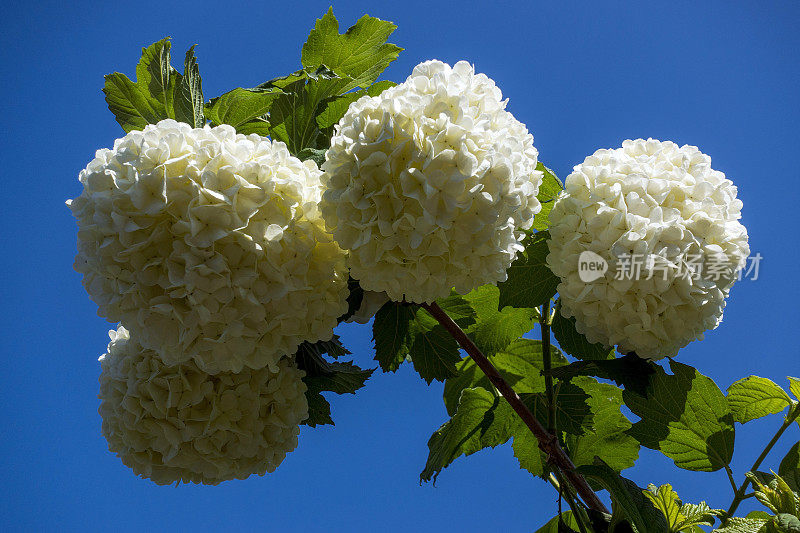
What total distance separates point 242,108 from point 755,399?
917 millimetres

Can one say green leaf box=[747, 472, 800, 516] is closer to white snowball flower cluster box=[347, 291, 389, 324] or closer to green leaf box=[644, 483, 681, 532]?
green leaf box=[644, 483, 681, 532]

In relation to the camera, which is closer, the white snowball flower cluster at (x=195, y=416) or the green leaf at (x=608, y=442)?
the white snowball flower cluster at (x=195, y=416)

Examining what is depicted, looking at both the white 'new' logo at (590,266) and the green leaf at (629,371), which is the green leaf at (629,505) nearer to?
the green leaf at (629,371)

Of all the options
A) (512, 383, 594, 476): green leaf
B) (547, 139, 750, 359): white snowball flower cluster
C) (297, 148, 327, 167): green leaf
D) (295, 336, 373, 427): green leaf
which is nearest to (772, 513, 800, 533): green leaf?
(547, 139, 750, 359): white snowball flower cluster

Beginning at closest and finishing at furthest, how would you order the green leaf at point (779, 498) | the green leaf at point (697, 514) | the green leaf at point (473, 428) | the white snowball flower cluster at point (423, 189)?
the white snowball flower cluster at point (423, 189), the green leaf at point (779, 498), the green leaf at point (697, 514), the green leaf at point (473, 428)

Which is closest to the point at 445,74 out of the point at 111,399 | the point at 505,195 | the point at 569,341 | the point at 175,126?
the point at 505,195

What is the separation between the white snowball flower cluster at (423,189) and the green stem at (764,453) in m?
0.53

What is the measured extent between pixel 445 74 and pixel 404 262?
0.23 metres

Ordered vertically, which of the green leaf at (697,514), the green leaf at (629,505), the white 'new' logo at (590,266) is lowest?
the green leaf at (697,514)

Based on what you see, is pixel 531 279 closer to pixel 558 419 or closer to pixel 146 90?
pixel 558 419

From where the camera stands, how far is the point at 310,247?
764mm

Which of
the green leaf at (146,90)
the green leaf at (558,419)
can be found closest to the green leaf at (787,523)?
the green leaf at (558,419)

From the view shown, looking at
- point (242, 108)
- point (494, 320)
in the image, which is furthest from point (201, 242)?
point (494, 320)

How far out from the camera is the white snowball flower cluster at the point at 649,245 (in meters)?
0.77
